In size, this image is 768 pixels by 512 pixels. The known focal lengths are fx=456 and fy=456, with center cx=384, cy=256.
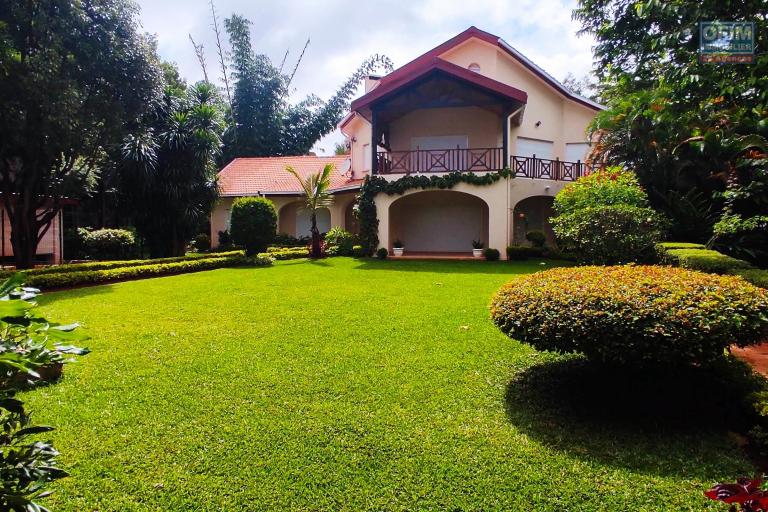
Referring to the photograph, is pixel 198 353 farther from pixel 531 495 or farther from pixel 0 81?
pixel 0 81

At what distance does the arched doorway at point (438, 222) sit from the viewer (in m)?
18.9

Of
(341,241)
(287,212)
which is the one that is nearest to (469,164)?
(341,241)

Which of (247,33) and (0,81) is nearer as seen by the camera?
(0,81)

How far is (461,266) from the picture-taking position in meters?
13.9

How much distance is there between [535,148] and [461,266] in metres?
8.41

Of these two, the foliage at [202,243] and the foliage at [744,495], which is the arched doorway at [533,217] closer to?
the foliage at [202,243]

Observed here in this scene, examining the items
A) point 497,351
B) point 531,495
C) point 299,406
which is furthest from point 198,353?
point 531,495

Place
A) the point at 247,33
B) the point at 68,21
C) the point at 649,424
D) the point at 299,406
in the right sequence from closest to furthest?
the point at 649,424 → the point at 299,406 → the point at 68,21 → the point at 247,33

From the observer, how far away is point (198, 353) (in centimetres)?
532

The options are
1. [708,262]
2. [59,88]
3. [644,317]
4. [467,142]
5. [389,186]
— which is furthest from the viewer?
[467,142]

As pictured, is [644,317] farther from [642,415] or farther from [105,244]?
[105,244]

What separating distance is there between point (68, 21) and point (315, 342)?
453 inches

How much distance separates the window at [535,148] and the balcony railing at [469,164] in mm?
707

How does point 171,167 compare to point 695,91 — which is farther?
point 171,167
